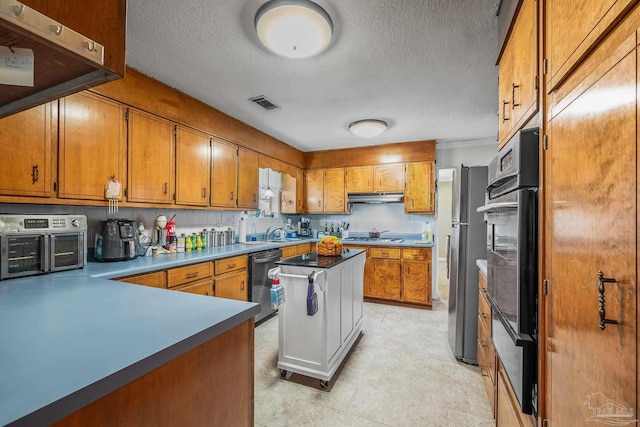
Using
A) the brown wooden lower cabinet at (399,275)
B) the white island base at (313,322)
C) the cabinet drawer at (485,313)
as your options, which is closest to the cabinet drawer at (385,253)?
the brown wooden lower cabinet at (399,275)

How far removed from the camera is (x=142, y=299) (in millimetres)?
1146

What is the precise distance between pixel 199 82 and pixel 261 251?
1.98 metres

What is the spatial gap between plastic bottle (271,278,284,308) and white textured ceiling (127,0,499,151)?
5.79 ft

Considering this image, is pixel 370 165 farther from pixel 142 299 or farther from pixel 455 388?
pixel 142 299

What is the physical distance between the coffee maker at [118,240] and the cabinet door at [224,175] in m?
0.96

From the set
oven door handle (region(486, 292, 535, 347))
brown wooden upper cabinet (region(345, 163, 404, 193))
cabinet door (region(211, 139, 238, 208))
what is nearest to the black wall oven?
oven door handle (region(486, 292, 535, 347))

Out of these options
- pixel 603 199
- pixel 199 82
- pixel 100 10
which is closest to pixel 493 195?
pixel 603 199

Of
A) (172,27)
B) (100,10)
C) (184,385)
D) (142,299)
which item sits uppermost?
(172,27)

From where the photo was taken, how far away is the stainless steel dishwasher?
3.34 meters

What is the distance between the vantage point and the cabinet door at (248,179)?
3689 mm

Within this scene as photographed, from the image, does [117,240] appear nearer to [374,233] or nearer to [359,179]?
[359,179]

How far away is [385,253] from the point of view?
4.36m

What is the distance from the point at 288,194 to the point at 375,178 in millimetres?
1504

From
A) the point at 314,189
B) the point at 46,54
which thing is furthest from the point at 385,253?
the point at 46,54
